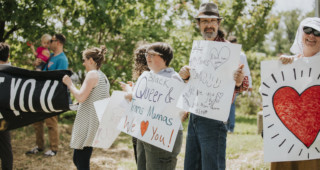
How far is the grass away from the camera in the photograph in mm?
5070

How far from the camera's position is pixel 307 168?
2537 mm

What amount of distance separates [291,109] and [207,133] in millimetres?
695

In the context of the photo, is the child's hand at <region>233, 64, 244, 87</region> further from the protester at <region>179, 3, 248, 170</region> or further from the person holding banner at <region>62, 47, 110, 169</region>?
the person holding banner at <region>62, 47, 110, 169</region>

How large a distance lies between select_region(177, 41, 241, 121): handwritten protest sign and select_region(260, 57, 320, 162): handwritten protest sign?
28 centimetres

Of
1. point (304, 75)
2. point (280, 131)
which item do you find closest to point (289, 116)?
point (280, 131)

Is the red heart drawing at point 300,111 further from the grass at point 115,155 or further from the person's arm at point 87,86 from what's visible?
the grass at point 115,155

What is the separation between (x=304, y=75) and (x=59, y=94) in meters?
2.49

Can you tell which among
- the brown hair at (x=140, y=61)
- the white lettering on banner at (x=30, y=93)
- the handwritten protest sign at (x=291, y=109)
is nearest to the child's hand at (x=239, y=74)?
the handwritten protest sign at (x=291, y=109)

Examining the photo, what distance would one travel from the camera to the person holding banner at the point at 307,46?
96.6 inches

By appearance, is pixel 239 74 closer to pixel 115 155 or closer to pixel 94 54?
pixel 94 54

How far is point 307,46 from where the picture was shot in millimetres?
2502

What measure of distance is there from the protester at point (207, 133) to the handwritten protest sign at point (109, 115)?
71cm

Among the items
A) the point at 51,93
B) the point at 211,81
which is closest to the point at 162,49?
the point at 211,81

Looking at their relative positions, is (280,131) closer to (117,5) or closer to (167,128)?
(167,128)
